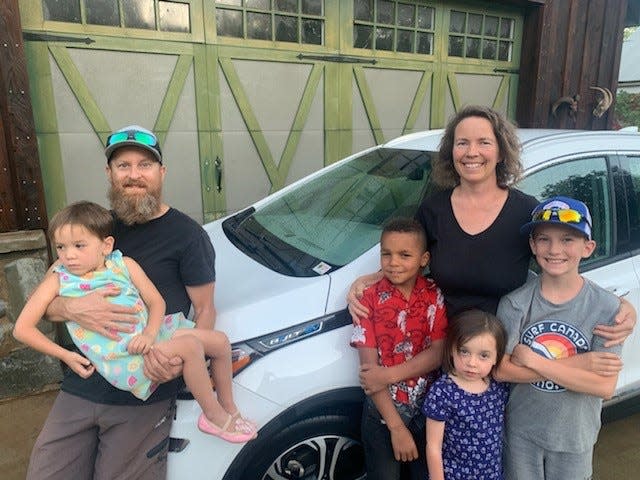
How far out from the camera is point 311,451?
2.04 meters

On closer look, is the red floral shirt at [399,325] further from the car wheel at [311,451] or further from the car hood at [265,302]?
the car wheel at [311,451]

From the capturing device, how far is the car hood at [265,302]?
1.98 meters

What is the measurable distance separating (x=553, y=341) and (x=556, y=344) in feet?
0.04

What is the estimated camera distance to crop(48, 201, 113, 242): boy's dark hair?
1699 mm

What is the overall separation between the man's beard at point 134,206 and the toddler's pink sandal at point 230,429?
73 cm

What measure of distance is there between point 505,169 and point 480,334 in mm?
636

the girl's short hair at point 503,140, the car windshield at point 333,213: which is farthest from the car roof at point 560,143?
the girl's short hair at point 503,140

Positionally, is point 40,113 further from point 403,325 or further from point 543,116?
point 543,116

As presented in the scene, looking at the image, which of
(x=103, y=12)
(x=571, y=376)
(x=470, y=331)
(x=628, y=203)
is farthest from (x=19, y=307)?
(x=628, y=203)

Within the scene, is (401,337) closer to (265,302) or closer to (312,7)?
(265,302)

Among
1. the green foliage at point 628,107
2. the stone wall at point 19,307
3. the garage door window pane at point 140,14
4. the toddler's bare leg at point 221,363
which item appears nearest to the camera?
the toddler's bare leg at point 221,363

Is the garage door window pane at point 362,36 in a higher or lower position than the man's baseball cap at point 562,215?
higher

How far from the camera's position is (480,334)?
69.5 inches

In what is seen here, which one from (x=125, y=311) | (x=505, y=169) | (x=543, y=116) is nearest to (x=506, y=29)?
(x=543, y=116)
